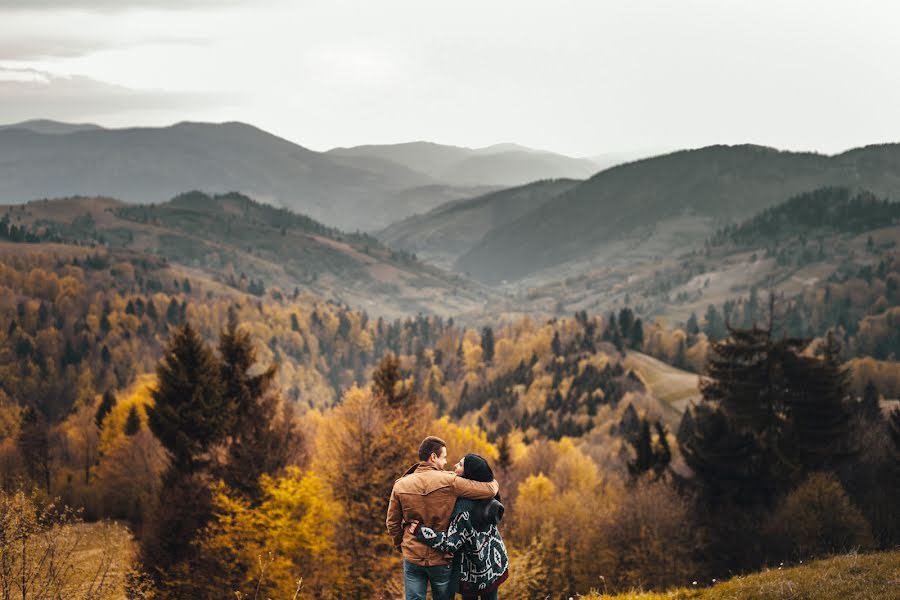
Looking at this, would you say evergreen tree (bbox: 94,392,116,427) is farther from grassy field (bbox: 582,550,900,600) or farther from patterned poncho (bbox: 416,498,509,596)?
patterned poncho (bbox: 416,498,509,596)

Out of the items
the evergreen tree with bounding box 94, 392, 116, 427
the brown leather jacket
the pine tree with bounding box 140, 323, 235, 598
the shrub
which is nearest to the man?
the brown leather jacket

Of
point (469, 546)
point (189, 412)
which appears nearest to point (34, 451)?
point (189, 412)

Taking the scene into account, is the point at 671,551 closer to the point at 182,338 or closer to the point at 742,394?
the point at 742,394

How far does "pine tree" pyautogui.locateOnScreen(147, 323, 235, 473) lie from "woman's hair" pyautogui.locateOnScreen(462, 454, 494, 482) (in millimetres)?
28884

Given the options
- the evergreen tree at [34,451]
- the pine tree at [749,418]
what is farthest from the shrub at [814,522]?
the evergreen tree at [34,451]

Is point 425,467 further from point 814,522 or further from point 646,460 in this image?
point 646,460

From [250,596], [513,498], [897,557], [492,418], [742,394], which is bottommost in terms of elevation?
[492,418]

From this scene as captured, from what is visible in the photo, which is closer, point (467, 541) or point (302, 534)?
point (467, 541)

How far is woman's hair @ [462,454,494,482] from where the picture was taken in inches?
437

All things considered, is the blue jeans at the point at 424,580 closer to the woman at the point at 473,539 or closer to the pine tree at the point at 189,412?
the woman at the point at 473,539

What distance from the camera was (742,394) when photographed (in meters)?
46.2

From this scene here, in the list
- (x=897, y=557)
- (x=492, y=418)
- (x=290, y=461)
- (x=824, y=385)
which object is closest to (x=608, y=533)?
(x=824, y=385)

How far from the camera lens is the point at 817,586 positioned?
45.0 feet

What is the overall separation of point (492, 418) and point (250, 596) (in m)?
138
